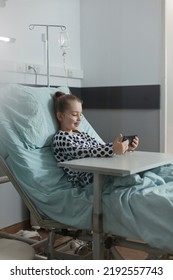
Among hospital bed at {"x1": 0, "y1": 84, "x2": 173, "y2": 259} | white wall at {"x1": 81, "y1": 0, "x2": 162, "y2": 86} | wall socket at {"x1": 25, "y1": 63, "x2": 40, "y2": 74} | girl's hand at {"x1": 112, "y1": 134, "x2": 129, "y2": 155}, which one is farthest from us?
white wall at {"x1": 81, "y1": 0, "x2": 162, "y2": 86}

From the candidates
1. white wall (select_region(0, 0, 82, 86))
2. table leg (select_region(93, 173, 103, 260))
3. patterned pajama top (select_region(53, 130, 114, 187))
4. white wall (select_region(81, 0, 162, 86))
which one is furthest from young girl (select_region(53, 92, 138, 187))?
white wall (select_region(81, 0, 162, 86))

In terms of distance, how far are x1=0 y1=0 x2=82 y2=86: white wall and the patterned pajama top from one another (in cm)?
79

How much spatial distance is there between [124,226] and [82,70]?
72.5 inches

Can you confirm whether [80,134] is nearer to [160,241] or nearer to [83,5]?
[160,241]

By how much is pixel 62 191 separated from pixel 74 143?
257 millimetres

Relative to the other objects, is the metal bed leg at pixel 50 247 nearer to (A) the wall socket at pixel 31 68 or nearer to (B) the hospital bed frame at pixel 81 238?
(B) the hospital bed frame at pixel 81 238

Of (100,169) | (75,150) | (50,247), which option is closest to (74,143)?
(75,150)

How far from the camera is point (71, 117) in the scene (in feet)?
5.91

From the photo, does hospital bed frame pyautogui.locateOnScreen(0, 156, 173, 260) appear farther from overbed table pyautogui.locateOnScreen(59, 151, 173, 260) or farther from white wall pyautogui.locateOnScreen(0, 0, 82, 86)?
white wall pyautogui.locateOnScreen(0, 0, 82, 86)

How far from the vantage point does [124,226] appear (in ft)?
4.57

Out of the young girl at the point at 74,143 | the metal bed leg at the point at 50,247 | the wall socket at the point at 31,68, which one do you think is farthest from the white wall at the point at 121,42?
the metal bed leg at the point at 50,247

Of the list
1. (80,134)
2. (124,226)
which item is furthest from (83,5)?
(124,226)

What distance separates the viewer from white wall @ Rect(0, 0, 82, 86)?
2.24 metres
